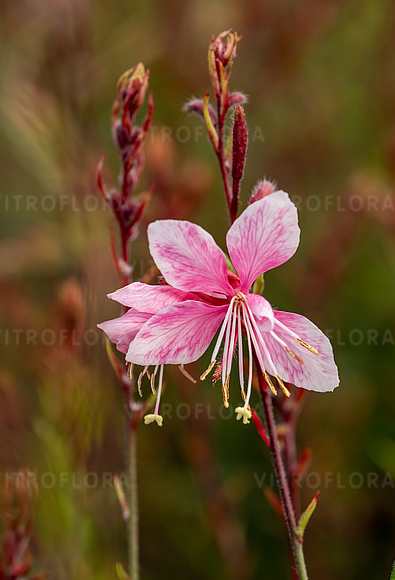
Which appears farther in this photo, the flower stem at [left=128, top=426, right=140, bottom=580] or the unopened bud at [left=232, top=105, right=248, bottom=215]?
the flower stem at [left=128, top=426, right=140, bottom=580]

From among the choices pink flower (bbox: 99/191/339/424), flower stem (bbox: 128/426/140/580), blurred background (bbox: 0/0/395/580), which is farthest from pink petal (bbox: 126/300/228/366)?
blurred background (bbox: 0/0/395/580)

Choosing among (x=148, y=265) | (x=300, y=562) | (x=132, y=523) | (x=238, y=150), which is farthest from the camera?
(x=148, y=265)

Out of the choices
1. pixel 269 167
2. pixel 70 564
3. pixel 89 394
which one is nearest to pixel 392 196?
pixel 269 167

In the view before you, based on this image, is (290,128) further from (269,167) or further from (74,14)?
(74,14)

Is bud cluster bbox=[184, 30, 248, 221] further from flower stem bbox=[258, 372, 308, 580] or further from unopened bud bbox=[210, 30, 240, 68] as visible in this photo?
flower stem bbox=[258, 372, 308, 580]

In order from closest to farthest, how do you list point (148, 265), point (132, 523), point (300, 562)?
point (300, 562), point (132, 523), point (148, 265)

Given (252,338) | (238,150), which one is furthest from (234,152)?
(252,338)

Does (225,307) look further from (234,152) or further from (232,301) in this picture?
(234,152)
